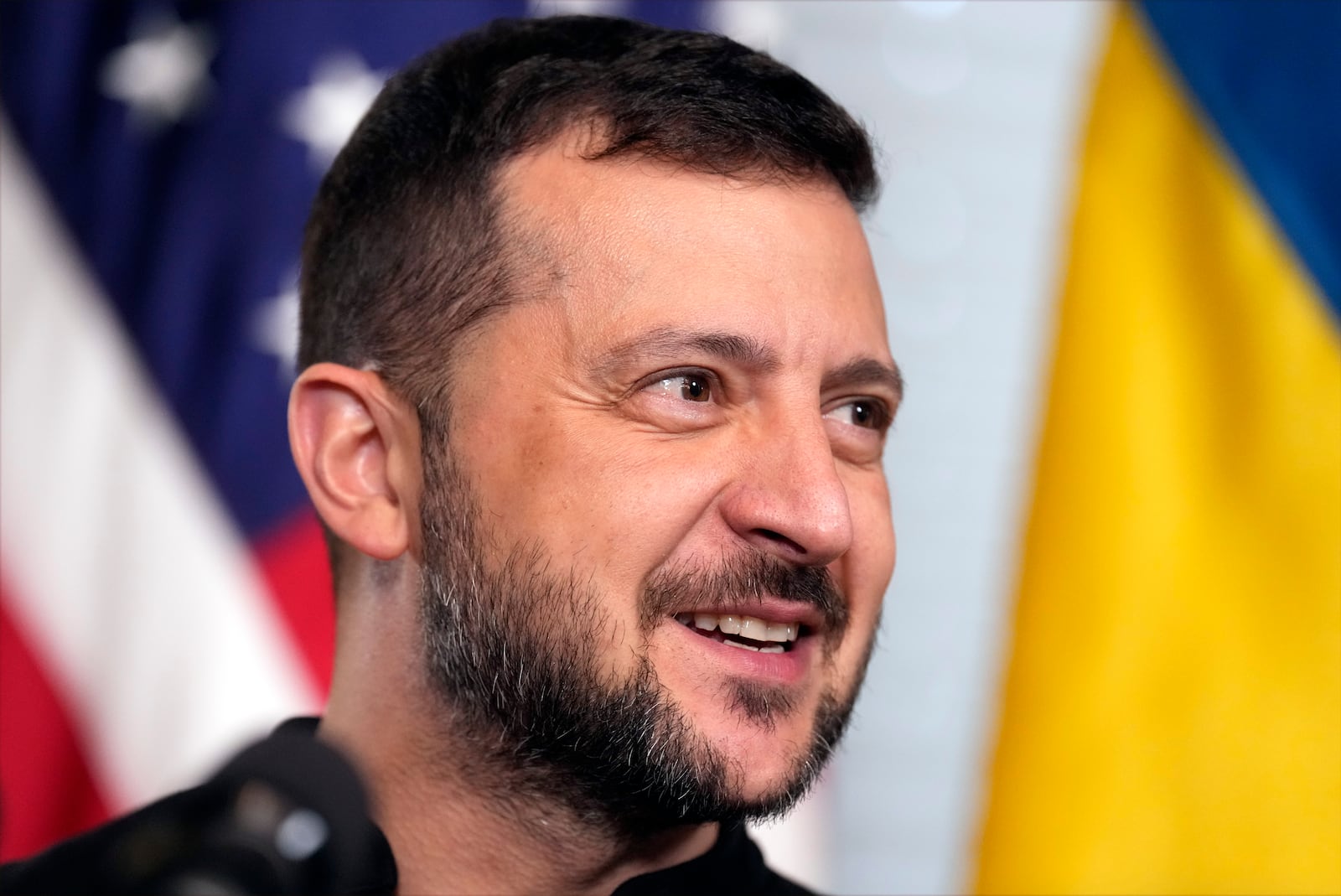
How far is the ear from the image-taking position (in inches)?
58.0

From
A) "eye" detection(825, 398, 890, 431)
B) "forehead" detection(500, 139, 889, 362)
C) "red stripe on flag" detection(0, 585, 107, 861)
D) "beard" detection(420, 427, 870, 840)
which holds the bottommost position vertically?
"red stripe on flag" detection(0, 585, 107, 861)

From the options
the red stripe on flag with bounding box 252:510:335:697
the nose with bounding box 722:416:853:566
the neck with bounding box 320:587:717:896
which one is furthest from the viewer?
the red stripe on flag with bounding box 252:510:335:697

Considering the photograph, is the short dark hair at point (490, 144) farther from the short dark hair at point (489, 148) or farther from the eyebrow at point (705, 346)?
the eyebrow at point (705, 346)

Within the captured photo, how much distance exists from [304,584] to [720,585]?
1.15 metres

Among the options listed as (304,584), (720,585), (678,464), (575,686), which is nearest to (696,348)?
(678,464)

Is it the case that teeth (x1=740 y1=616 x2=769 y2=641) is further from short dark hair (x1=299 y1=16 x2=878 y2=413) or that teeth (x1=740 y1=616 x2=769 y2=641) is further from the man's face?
short dark hair (x1=299 y1=16 x2=878 y2=413)

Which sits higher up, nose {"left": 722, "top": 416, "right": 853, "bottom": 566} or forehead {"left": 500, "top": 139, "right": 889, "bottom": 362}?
forehead {"left": 500, "top": 139, "right": 889, "bottom": 362}

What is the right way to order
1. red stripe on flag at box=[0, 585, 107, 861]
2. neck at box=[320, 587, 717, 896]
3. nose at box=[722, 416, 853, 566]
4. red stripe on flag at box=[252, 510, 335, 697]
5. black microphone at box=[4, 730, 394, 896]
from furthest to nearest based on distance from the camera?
red stripe on flag at box=[252, 510, 335, 697] → red stripe on flag at box=[0, 585, 107, 861] → neck at box=[320, 587, 717, 896] → nose at box=[722, 416, 853, 566] → black microphone at box=[4, 730, 394, 896]

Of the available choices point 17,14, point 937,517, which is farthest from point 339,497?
point 937,517

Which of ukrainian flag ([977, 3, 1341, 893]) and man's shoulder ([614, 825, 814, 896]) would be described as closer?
man's shoulder ([614, 825, 814, 896])

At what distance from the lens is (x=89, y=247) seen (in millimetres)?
2197

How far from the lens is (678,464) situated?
4.40ft

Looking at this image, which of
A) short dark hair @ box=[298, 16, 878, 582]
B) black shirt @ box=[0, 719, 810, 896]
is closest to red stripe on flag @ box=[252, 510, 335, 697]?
short dark hair @ box=[298, 16, 878, 582]

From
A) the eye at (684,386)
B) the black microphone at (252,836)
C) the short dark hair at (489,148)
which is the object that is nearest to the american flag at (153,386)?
the short dark hair at (489,148)
